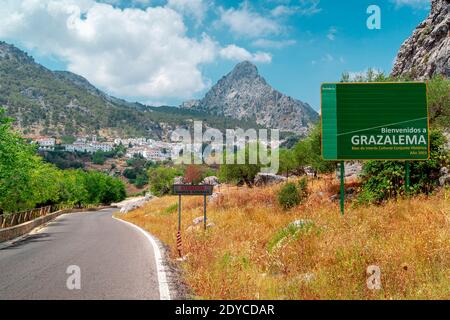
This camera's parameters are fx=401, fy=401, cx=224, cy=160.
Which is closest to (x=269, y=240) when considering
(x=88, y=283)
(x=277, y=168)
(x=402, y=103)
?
(x=88, y=283)

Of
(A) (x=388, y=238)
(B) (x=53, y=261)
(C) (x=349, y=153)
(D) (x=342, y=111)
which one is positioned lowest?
(B) (x=53, y=261)

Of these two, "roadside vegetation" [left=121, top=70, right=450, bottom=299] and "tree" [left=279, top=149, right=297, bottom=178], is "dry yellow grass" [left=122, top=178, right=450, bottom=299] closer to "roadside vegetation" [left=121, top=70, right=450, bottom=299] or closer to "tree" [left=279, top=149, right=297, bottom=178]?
"roadside vegetation" [left=121, top=70, right=450, bottom=299]

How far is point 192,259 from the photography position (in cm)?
1095

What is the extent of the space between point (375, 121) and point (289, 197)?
706 centimetres

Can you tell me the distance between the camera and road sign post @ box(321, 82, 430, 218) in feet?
53.6

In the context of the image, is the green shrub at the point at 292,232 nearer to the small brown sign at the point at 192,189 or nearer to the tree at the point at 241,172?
the small brown sign at the point at 192,189

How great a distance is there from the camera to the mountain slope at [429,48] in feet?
169

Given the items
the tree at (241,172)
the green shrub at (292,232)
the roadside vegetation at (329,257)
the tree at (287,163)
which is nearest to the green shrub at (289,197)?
the roadside vegetation at (329,257)

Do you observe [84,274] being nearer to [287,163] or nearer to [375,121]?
[375,121]

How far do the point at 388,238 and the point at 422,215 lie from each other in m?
1.79

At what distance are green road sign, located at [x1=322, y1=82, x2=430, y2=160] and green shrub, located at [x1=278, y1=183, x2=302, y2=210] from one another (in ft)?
18.2

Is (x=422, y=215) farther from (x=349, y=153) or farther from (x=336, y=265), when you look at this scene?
(x=349, y=153)

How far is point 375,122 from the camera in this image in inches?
651
